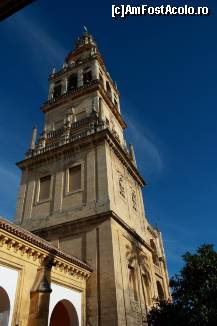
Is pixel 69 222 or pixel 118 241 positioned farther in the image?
pixel 69 222

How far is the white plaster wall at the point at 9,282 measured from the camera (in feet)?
36.6

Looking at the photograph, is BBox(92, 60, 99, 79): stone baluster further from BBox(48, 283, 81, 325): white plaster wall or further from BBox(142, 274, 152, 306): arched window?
BBox(48, 283, 81, 325): white plaster wall

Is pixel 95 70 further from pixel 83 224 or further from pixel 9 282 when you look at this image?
pixel 9 282

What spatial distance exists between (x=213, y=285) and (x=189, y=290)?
1.14 meters

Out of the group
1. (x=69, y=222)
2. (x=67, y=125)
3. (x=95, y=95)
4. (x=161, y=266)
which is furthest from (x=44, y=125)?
(x=161, y=266)

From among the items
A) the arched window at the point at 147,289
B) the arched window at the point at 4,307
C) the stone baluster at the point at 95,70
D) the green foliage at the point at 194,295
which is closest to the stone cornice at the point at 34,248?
the arched window at the point at 4,307

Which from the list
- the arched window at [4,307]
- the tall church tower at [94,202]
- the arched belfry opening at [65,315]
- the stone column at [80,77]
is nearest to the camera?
the arched window at [4,307]

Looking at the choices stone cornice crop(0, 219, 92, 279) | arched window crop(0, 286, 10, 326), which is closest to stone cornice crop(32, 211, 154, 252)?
stone cornice crop(0, 219, 92, 279)

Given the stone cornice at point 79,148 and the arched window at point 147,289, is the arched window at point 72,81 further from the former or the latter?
the arched window at point 147,289

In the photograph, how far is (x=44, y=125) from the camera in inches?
1075

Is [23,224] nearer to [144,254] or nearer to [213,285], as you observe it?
[144,254]

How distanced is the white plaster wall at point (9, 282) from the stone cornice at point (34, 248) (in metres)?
0.86

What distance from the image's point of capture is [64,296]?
13.8 m

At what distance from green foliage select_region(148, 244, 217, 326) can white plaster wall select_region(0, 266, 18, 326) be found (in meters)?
6.24
